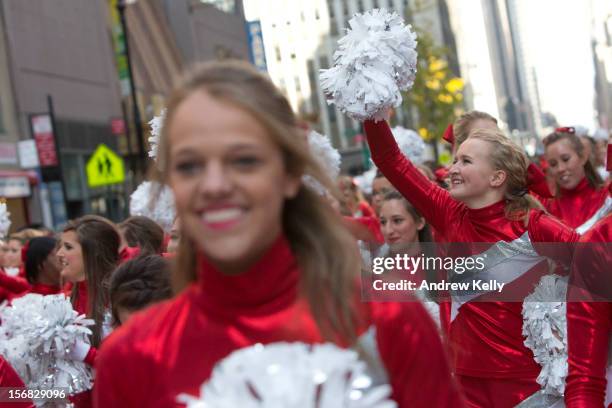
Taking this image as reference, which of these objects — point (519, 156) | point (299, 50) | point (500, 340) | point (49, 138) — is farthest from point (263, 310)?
point (299, 50)

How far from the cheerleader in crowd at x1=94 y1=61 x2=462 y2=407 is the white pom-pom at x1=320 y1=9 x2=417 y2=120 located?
1921 mm

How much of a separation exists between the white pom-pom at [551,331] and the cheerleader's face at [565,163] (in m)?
3.04

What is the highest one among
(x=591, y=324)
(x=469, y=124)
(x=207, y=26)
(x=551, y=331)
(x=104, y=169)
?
(x=207, y=26)

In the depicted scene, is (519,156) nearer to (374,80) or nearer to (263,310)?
(374,80)

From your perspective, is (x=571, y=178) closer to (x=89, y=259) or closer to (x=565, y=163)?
(x=565, y=163)

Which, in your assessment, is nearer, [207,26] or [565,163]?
[565,163]

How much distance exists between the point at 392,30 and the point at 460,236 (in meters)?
0.96

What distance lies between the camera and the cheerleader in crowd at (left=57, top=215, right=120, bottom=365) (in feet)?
16.7

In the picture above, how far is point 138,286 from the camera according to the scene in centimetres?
362

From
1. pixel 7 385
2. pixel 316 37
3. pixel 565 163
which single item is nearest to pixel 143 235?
pixel 565 163

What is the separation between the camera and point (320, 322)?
1830 millimetres

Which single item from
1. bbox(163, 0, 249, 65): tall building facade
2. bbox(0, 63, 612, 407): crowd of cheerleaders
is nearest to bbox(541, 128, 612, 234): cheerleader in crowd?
bbox(0, 63, 612, 407): crowd of cheerleaders

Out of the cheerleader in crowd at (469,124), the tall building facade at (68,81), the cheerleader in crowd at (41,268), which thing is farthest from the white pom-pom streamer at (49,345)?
the tall building facade at (68,81)

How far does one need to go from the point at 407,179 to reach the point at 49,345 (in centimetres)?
162
